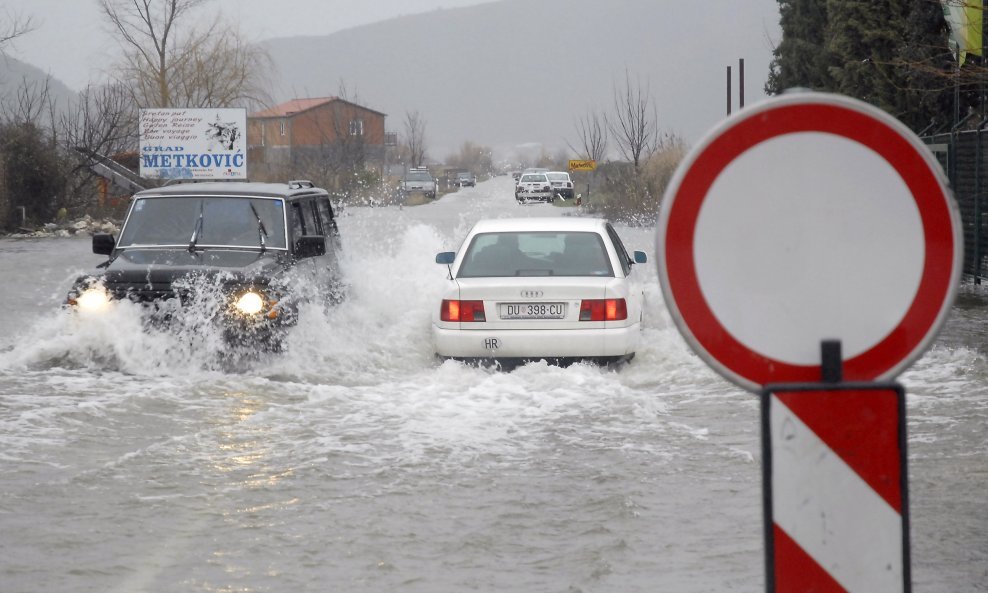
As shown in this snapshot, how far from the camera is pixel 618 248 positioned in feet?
40.7

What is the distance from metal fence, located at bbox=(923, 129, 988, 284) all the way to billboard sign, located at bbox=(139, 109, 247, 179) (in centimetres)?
2968

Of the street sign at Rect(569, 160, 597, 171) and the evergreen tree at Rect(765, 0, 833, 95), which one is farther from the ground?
the evergreen tree at Rect(765, 0, 833, 95)

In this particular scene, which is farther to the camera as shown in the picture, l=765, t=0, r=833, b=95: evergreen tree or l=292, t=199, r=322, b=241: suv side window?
l=765, t=0, r=833, b=95: evergreen tree

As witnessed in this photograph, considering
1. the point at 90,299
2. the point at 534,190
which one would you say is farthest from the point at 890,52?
the point at 534,190

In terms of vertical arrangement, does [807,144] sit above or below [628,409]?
above

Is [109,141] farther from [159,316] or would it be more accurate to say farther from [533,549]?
[533,549]

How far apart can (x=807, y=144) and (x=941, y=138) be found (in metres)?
18.6

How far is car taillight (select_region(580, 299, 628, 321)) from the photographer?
10812 mm

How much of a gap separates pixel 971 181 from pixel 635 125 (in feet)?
133

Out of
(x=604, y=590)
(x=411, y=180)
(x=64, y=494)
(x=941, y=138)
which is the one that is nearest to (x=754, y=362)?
(x=604, y=590)

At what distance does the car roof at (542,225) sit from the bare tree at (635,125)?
144 feet

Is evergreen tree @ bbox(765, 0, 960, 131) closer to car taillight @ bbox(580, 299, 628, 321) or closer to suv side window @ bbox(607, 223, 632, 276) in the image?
suv side window @ bbox(607, 223, 632, 276)

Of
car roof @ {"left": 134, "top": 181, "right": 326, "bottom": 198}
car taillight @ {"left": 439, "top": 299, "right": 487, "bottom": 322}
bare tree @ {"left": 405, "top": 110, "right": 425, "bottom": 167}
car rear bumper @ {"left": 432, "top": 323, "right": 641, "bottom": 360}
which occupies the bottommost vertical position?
car rear bumper @ {"left": 432, "top": 323, "right": 641, "bottom": 360}

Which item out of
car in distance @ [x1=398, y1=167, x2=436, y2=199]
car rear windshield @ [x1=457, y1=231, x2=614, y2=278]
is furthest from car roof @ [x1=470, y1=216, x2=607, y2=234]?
car in distance @ [x1=398, y1=167, x2=436, y2=199]
